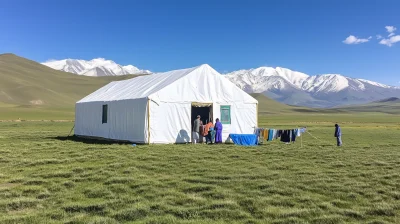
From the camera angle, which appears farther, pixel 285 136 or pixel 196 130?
pixel 285 136

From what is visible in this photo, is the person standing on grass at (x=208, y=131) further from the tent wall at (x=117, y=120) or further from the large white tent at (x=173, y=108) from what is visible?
→ the tent wall at (x=117, y=120)

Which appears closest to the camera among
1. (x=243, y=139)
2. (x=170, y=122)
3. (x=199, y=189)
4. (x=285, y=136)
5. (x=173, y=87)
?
(x=199, y=189)

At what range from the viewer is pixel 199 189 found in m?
9.77

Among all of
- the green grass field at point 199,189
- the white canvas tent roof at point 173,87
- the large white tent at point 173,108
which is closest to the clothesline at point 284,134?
the large white tent at point 173,108

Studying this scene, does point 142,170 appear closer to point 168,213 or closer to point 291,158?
point 168,213

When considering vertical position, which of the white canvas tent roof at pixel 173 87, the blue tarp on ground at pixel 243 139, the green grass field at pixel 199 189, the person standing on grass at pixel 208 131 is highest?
the white canvas tent roof at pixel 173 87

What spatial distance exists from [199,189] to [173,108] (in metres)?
12.8

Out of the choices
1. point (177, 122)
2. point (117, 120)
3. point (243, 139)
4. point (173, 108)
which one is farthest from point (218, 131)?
point (117, 120)

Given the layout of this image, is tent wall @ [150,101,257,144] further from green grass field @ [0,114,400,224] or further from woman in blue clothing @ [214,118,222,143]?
green grass field @ [0,114,400,224]

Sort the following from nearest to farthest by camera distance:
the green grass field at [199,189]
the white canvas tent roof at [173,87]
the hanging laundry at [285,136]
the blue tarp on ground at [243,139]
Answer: the green grass field at [199,189] → the blue tarp on ground at [243,139] → the white canvas tent roof at [173,87] → the hanging laundry at [285,136]

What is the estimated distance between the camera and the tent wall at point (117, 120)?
71.4 feet

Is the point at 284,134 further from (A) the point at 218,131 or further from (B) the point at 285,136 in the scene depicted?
(A) the point at 218,131

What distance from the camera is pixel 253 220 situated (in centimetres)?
736

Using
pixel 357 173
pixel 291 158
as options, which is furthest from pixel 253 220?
pixel 291 158
